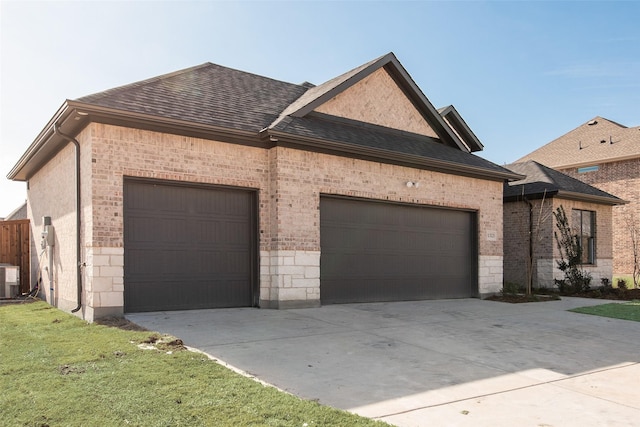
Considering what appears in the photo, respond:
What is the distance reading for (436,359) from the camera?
6559 mm

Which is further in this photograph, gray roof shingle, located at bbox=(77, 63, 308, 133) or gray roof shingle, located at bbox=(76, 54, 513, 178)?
gray roof shingle, located at bbox=(76, 54, 513, 178)

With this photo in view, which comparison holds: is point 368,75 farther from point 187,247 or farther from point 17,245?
point 17,245

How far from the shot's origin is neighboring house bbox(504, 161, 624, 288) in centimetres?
Result: 1758

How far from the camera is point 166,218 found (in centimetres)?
991

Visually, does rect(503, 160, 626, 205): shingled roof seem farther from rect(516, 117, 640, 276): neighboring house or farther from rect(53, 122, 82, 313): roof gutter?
rect(53, 122, 82, 313): roof gutter

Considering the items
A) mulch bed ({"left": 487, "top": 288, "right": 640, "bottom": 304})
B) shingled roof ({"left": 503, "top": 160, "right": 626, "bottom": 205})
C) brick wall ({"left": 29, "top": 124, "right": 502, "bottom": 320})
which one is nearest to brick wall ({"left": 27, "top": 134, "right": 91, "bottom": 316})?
brick wall ({"left": 29, "top": 124, "right": 502, "bottom": 320})

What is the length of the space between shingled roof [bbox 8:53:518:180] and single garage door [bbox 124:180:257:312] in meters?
1.32

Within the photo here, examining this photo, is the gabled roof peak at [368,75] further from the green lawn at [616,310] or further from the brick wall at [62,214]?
the green lawn at [616,310]

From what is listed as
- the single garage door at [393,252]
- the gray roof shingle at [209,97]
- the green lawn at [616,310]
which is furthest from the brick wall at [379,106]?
the green lawn at [616,310]

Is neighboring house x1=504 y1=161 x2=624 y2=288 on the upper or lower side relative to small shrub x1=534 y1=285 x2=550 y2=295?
upper

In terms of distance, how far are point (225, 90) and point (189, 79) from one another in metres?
0.92

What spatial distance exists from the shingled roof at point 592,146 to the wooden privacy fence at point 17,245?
78.2 feet

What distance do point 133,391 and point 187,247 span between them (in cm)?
568

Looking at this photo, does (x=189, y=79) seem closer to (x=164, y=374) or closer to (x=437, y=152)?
(x=437, y=152)
